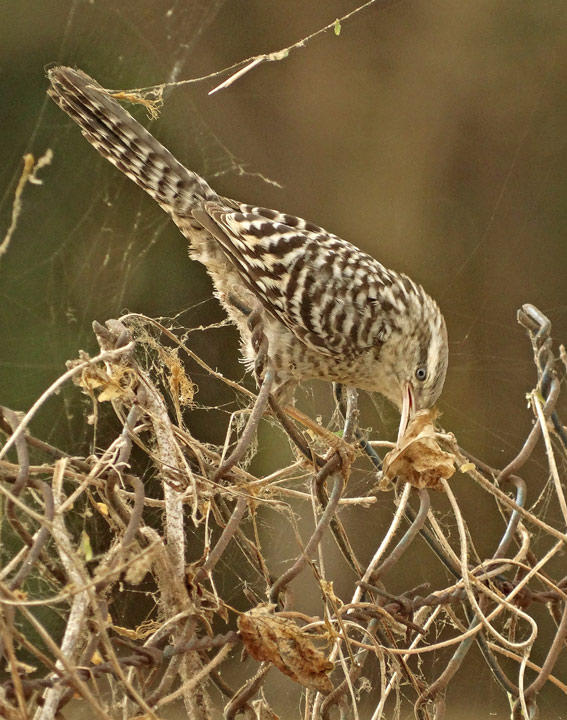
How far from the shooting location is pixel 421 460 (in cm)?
105

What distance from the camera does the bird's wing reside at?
1962 millimetres

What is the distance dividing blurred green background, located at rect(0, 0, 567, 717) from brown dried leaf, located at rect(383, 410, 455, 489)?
2.41 feet

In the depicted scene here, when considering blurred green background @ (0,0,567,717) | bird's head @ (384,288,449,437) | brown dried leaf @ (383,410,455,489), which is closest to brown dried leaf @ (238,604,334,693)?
brown dried leaf @ (383,410,455,489)

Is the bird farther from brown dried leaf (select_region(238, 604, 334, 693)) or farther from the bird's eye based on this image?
brown dried leaf (select_region(238, 604, 334, 693))

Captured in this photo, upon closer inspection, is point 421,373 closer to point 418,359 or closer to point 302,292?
point 418,359

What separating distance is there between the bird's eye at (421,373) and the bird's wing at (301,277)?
12cm

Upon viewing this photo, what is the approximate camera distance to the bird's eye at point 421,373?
206 cm

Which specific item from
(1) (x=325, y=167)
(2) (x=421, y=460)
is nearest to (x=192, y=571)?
(2) (x=421, y=460)

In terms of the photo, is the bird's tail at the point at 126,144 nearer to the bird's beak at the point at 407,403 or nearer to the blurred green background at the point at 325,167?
the blurred green background at the point at 325,167

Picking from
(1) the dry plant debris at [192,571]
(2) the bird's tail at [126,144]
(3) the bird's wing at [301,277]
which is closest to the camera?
(1) the dry plant debris at [192,571]

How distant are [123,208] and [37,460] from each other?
83 centimetres

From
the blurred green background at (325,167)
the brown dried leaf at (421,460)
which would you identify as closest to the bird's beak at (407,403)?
the blurred green background at (325,167)

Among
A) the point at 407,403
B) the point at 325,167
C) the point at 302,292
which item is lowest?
the point at 407,403

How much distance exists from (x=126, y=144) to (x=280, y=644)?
4.19 feet
